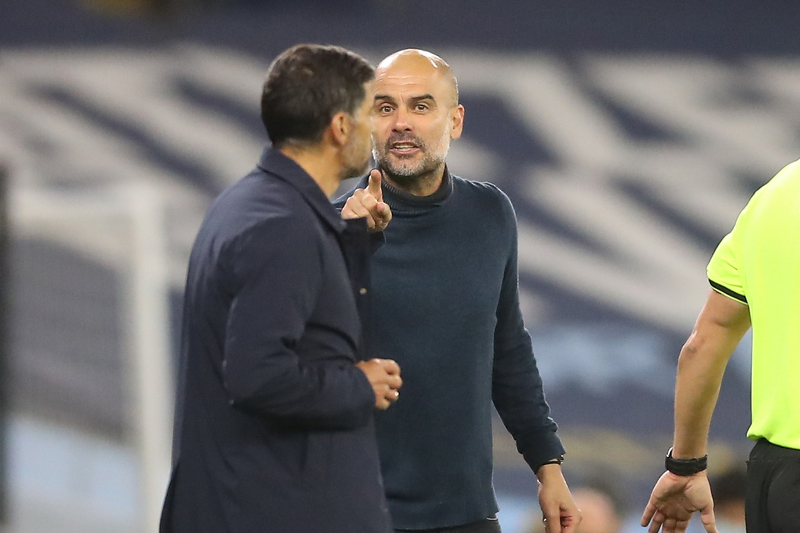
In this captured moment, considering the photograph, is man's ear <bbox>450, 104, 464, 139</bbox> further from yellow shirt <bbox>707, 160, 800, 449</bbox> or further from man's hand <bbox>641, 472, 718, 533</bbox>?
man's hand <bbox>641, 472, 718, 533</bbox>

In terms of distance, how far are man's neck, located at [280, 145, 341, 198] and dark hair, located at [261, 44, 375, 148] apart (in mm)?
14

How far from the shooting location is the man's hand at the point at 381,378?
1804mm

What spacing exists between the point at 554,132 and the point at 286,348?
5.97 meters

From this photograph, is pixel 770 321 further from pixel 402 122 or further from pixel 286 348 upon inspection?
pixel 286 348

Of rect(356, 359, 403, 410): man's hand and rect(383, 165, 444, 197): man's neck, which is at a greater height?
rect(383, 165, 444, 197): man's neck

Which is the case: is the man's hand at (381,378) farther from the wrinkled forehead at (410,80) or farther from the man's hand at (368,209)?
the wrinkled forehead at (410,80)

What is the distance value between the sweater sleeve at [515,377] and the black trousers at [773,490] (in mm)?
446

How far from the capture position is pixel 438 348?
235 centimetres

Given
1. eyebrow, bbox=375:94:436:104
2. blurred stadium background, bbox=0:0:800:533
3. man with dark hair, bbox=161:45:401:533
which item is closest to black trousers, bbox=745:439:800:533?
man with dark hair, bbox=161:45:401:533

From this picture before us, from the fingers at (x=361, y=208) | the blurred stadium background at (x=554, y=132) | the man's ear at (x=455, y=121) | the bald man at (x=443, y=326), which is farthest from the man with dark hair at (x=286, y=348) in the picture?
the blurred stadium background at (x=554, y=132)

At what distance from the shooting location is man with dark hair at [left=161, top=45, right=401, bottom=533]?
1.69 meters

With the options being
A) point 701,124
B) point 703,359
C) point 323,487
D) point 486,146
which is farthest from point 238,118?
point 323,487

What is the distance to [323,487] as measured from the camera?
69.3 inches

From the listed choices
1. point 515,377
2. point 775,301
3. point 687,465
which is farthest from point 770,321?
point 515,377
